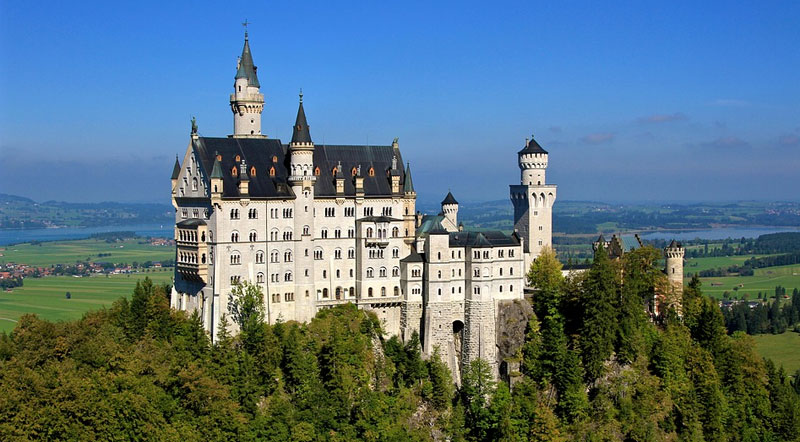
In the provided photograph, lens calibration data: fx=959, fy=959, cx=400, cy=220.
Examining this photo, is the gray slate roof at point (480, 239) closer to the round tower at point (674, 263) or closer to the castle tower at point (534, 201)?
the castle tower at point (534, 201)

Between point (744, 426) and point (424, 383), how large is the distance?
3219 cm

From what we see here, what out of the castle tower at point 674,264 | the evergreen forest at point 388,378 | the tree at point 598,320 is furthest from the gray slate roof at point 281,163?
the castle tower at point 674,264

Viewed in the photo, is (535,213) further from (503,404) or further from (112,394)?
(112,394)

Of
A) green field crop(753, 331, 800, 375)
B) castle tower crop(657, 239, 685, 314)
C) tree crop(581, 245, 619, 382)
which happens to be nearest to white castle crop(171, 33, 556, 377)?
tree crop(581, 245, 619, 382)

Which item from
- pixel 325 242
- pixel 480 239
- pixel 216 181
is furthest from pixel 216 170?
pixel 480 239

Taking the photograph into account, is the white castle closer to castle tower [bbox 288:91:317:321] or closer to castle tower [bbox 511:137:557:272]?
castle tower [bbox 288:91:317:321]

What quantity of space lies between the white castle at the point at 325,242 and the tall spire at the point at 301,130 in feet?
0.29

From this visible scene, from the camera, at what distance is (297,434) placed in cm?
7562

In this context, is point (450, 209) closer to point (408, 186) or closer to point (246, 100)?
point (408, 186)

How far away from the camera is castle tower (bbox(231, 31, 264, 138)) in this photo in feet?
299

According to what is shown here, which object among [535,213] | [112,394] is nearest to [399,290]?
[535,213]

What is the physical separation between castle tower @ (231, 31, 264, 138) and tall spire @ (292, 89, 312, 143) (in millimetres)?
6863

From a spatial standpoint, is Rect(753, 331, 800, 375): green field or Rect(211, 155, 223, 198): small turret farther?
Rect(753, 331, 800, 375): green field

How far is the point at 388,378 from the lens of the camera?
8394 cm
